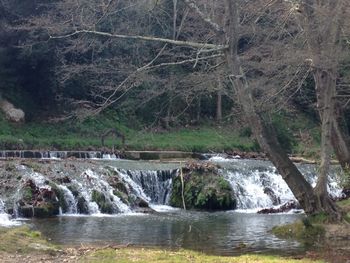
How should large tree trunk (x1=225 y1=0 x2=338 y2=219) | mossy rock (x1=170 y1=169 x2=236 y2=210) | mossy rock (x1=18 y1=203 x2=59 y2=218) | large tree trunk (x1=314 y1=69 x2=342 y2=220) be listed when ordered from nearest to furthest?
large tree trunk (x1=225 y1=0 x2=338 y2=219)
large tree trunk (x1=314 y1=69 x2=342 y2=220)
mossy rock (x1=18 y1=203 x2=59 y2=218)
mossy rock (x1=170 y1=169 x2=236 y2=210)

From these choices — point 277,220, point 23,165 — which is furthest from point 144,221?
point 23,165

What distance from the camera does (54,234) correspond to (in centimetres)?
1305

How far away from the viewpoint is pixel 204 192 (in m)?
19.0

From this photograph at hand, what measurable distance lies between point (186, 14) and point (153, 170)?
20.9 feet

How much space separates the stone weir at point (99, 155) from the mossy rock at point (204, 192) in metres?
5.45

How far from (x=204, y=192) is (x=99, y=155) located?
6861 millimetres

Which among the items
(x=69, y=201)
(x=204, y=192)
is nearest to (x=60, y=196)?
(x=69, y=201)

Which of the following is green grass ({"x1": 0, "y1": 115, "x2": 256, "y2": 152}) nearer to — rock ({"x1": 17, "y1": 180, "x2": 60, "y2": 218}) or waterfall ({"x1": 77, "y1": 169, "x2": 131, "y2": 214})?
waterfall ({"x1": 77, "y1": 169, "x2": 131, "y2": 214})

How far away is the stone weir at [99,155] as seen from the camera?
23531 mm

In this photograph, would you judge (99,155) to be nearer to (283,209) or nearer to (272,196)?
(272,196)

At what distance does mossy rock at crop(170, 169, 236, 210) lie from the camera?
18.8 m

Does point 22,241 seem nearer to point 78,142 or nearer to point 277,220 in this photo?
point 277,220

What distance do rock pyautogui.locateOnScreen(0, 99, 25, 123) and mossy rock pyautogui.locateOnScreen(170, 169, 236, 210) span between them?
11.9 m

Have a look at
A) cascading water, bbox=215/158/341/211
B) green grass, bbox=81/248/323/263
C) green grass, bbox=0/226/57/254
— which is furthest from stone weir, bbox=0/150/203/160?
green grass, bbox=81/248/323/263
